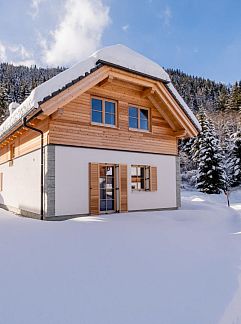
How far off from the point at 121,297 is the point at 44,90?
695 centimetres

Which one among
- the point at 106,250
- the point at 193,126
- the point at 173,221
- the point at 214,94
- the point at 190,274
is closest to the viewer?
the point at 190,274

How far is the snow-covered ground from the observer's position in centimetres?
283

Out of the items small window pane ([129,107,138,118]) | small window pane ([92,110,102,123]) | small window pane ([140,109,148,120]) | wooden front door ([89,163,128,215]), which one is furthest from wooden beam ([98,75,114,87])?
wooden front door ([89,163,128,215])

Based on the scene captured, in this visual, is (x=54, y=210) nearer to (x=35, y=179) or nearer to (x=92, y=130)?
(x=35, y=179)

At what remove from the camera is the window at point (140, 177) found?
1093cm

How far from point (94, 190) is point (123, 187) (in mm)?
1417

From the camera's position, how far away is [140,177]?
11.2 m

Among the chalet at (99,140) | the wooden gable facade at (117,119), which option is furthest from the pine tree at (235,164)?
the wooden gable facade at (117,119)

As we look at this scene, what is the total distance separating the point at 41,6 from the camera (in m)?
9.26

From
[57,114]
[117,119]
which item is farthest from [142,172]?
[57,114]

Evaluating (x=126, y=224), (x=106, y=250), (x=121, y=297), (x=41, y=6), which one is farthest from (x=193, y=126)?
(x=121, y=297)

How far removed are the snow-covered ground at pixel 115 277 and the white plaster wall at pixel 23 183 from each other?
3.48m

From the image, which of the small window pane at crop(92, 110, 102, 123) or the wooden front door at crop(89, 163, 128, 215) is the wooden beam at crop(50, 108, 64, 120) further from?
the wooden front door at crop(89, 163, 128, 215)

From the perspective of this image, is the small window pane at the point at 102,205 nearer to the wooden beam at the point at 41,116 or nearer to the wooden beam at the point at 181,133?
the wooden beam at the point at 41,116
